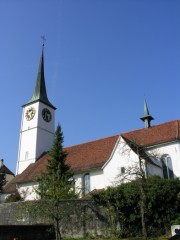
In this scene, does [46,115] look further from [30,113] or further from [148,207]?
[148,207]

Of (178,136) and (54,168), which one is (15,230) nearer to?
(54,168)

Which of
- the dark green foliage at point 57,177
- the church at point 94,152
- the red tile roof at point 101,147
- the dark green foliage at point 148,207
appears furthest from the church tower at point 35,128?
the dark green foliage at point 148,207

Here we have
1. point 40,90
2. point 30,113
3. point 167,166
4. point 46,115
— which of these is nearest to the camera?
point 167,166

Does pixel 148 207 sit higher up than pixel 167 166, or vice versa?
pixel 167 166

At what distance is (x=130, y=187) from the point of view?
21016 millimetres

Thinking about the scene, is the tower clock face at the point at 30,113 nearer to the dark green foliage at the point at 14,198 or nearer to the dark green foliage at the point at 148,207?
the dark green foliage at the point at 14,198

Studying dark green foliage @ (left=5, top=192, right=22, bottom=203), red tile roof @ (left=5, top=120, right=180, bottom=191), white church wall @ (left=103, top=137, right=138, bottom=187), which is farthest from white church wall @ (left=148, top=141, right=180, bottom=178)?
dark green foliage @ (left=5, top=192, right=22, bottom=203)

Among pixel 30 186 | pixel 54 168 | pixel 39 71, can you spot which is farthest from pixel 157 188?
pixel 39 71

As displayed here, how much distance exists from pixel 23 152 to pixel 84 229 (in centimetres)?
2578

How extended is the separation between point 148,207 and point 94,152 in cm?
1559

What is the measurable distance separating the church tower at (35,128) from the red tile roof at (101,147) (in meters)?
3.00

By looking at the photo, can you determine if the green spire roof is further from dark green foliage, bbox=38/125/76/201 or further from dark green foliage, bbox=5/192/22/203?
dark green foliage, bbox=5/192/22/203

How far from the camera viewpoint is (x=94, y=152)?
34844 mm

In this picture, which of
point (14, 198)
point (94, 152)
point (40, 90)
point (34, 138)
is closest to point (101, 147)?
point (94, 152)
